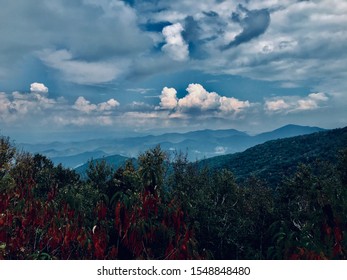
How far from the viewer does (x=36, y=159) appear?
9675cm

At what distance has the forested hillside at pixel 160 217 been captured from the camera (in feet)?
76.5

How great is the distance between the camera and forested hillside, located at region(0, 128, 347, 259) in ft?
76.5

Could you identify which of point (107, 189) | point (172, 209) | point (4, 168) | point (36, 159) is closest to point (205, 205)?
point (172, 209)

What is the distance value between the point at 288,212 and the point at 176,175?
41137 millimetres

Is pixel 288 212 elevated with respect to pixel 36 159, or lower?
lower

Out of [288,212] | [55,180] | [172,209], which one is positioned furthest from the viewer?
[55,180]

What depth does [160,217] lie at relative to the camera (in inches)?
1631

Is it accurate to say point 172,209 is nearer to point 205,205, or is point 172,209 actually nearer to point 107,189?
point 205,205

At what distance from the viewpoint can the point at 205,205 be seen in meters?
51.1
